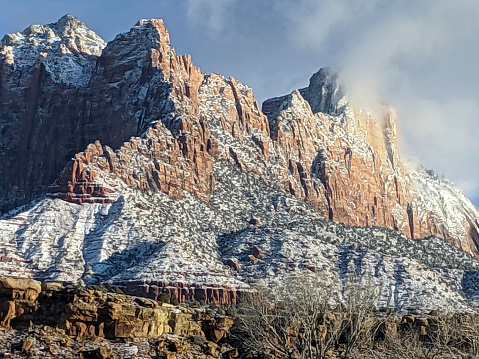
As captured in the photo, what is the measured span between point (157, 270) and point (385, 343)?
63.0 m

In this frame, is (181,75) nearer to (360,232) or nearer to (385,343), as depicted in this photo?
(360,232)

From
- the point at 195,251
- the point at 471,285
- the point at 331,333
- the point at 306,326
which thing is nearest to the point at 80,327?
the point at 306,326

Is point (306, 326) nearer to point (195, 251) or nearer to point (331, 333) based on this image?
point (331, 333)

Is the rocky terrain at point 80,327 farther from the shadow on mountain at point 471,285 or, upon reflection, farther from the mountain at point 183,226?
the shadow on mountain at point 471,285

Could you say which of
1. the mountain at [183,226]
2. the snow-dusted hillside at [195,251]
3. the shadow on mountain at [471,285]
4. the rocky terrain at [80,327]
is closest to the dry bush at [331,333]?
the rocky terrain at [80,327]

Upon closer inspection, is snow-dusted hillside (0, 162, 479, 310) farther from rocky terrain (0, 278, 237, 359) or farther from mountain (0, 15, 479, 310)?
rocky terrain (0, 278, 237, 359)

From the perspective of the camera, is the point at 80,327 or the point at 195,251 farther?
the point at 195,251

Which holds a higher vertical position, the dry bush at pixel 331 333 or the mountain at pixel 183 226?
the mountain at pixel 183 226

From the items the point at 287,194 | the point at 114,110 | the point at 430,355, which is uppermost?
the point at 114,110

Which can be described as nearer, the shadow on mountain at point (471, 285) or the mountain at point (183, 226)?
the mountain at point (183, 226)

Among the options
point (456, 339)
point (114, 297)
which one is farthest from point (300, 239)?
point (114, 297)

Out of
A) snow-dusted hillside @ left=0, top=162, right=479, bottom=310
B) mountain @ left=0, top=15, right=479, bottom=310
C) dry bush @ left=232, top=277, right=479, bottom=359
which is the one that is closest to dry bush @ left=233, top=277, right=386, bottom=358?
dry bush @ left=232, top=277, right=479, bottom=359

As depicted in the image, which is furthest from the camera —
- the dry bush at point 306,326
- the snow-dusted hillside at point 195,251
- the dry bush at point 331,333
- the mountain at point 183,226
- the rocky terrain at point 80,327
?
the mountain at point 183,226

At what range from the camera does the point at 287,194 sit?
620 feet
